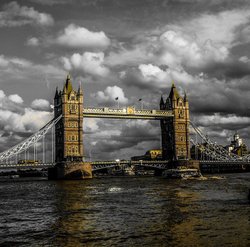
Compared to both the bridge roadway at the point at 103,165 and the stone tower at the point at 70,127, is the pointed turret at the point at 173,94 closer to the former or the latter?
the bridge roadway at the point at 103,165

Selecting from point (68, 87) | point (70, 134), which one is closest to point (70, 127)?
point (70, 134)

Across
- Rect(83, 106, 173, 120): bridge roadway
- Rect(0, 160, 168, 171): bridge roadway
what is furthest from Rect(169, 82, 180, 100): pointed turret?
Rect(0, 160, 168, 171): bridge roadway

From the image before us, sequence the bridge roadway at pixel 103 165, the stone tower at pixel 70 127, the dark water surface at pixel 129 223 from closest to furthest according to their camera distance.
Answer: the dark water surface at pixel 129 223 < the bridge roadway at pixel 103 165 < the stone tower at pixel 70 127

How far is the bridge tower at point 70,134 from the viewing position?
110 m

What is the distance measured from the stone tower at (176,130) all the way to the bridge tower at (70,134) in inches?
1262

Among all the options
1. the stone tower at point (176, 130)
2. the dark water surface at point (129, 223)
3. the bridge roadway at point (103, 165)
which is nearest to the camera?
the dark water surface at point (129, 223)

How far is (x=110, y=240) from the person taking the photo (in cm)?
2648

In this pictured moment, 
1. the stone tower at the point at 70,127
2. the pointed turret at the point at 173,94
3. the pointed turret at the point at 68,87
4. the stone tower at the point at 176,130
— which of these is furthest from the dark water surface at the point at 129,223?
the pointed turret at the point at 173,94

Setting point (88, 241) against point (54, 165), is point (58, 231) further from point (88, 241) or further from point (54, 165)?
A: point (54, 165)

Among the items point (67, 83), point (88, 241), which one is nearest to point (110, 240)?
point (88, 241)

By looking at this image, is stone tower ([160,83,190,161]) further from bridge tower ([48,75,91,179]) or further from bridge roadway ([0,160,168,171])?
bridge tower ([48,75,91,179])

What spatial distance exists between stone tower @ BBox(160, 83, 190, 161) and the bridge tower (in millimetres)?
32062

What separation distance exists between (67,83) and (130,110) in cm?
1896

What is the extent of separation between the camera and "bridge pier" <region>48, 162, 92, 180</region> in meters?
107
